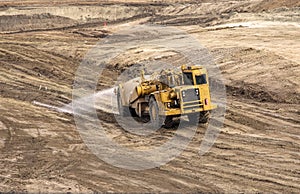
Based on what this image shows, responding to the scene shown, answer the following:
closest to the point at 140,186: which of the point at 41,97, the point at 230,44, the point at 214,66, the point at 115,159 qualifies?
the point at 115,159

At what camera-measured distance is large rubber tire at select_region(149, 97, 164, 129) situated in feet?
55.5

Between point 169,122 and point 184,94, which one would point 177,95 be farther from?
point 169,122

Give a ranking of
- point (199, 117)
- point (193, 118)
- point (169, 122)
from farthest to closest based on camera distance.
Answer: point (193, 118)
point (199, 117)
point (169, 122)

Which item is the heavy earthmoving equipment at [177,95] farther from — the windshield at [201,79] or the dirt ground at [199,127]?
the dirt ground at [199,127]

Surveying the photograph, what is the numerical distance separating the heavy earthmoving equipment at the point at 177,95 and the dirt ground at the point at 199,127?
73cm

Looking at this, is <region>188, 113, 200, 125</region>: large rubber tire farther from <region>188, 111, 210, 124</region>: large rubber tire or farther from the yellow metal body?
the yellow metal body

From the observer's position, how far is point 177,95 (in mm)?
16312

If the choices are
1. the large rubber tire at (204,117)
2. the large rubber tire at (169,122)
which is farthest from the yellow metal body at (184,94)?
the large rubber tire at (204,117)

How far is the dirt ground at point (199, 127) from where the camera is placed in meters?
12.7

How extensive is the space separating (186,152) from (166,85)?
294cm

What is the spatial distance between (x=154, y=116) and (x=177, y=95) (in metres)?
1.35

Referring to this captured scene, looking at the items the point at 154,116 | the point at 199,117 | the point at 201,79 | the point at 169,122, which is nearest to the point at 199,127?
the point at 199,117

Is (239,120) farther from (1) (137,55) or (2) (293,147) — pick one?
(1) (137,55)

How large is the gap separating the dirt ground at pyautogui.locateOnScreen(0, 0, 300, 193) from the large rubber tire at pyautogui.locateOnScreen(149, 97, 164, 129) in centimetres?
37
